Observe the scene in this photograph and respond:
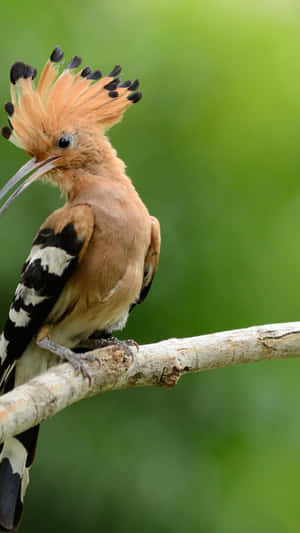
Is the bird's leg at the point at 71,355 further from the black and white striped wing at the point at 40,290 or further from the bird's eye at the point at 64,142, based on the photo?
the bird's eye at the point at 64,142

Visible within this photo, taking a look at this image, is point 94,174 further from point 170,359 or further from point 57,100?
point 170,359

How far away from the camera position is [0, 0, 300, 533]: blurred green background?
2801mm

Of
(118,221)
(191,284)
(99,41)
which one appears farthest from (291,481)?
(99,41)

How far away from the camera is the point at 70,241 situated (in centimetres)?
185

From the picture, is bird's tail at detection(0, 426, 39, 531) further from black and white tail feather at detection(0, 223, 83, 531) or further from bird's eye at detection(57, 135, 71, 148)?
bird's eye at detection(57, 135, 71, 148)

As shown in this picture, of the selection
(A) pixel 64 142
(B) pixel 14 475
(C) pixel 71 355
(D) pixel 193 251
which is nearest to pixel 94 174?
(A) pixel 64 142

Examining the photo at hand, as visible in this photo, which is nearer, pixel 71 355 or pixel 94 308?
pixel 71 355

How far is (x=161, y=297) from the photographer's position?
9.45ft

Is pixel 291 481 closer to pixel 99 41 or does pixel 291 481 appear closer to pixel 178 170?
pixel 178 170

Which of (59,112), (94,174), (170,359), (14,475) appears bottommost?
(14,475)

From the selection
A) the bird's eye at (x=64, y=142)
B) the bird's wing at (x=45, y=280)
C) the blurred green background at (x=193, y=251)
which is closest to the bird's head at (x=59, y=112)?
the bird's eye at (x=64, y=142)

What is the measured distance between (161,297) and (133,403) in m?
0.43

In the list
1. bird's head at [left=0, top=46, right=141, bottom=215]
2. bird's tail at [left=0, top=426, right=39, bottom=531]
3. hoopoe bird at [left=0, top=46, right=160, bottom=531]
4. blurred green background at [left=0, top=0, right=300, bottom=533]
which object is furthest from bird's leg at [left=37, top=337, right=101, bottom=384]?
blurred green background at [left=0, top=0, right=300, bottom=533]

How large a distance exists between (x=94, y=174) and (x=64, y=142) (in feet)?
0.40
